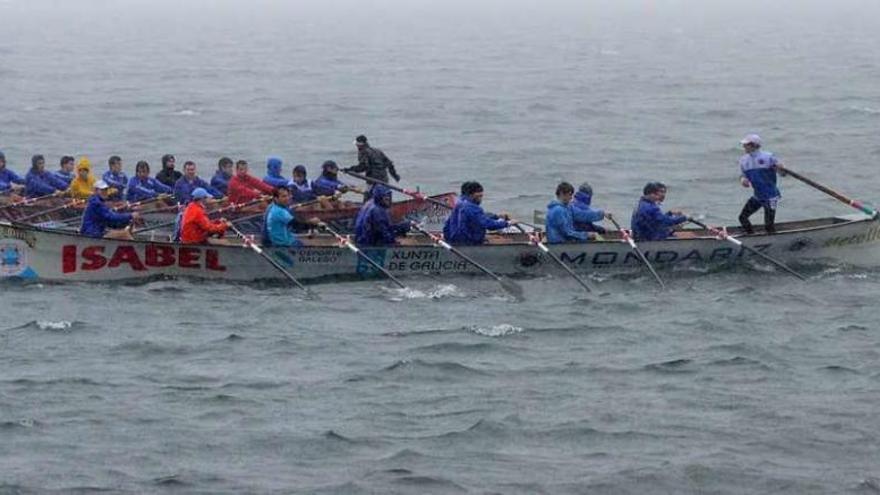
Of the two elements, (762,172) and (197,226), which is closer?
(197,226)

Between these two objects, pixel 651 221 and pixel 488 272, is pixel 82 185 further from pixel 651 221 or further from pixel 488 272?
pixel 651 221

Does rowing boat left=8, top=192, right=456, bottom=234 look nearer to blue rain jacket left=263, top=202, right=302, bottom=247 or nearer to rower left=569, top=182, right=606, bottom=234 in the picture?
blue rain jacket left=263, top=202, right=302, bottom=247

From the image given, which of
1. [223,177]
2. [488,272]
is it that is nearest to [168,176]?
[223,177]

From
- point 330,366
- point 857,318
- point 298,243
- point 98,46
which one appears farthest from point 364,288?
point 98,46

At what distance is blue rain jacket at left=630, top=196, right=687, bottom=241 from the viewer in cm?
3312

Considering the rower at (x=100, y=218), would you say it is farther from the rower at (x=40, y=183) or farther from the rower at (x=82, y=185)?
the rower at (x=40, y=183)

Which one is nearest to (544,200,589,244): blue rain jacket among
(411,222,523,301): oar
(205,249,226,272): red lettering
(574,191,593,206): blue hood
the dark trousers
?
(574,191,593,206): blue hood

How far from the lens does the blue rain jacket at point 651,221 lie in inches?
1304

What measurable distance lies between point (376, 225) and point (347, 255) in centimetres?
74

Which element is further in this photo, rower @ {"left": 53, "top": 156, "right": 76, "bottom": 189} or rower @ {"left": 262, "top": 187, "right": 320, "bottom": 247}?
rower @ {"left": 53, "top": 156, "right": 76, "bottom": 189}

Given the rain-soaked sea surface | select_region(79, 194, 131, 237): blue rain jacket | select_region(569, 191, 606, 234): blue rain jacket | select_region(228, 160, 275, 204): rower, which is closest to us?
the rain-soaked sea surface

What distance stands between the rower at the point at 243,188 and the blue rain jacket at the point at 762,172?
9656 mm

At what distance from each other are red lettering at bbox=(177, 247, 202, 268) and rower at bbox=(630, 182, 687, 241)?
7.65 meters

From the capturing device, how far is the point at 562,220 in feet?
108
